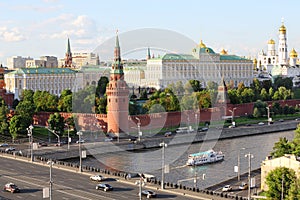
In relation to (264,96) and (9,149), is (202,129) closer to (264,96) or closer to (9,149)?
(9,149)

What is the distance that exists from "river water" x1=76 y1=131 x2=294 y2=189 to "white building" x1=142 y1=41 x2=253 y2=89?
45.0 metres

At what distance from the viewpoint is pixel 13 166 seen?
42094 millimetres

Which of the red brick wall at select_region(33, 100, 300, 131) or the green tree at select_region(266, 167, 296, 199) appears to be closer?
the green tree at select_region(266, 167, 296, 199)

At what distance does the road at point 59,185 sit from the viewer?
31875 mm

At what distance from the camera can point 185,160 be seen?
5084cm

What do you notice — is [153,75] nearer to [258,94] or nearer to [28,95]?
[258,94]

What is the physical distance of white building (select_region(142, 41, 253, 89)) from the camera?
10769 centimetres

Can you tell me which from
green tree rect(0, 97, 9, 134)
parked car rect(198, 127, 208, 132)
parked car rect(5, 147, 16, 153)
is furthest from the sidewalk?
parked car rect(198, 127, 208, 132)

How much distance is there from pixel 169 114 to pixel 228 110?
13027 millimetres

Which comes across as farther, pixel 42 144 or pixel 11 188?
pixel 42 144

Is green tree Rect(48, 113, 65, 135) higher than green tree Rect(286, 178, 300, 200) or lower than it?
higher

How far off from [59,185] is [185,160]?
18332 mm

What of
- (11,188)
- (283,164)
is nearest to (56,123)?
(11,188)

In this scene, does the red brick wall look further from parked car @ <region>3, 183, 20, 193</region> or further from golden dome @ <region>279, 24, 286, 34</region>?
golden dome @ <region>279, 24, 286, 34</region>
